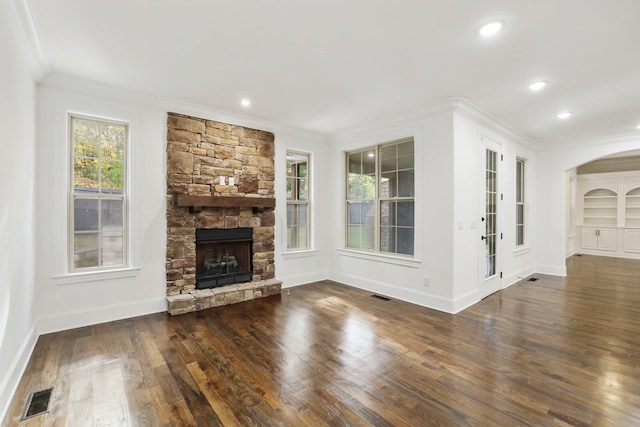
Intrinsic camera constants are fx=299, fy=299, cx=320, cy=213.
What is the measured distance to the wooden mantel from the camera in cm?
399

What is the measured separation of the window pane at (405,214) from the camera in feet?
15.2

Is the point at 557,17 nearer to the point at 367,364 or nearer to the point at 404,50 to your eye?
the point at 404,50

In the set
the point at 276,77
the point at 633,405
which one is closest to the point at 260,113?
the point at 276,77

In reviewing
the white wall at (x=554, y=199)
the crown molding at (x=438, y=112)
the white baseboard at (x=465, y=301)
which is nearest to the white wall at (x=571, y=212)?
the white wall at (x=554, y=199)

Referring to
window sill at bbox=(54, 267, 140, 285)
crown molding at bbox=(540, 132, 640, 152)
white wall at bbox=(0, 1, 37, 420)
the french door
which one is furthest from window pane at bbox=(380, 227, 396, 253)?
white wall at bbox=(0, 1, 37, 420)

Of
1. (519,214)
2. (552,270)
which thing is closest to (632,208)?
(552,270)

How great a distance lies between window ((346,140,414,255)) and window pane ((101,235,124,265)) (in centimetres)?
361

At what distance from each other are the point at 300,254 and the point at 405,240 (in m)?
1.89

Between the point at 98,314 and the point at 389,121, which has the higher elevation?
the point at 389,121

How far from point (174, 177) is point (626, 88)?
5.58 meters

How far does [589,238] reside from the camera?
8922mm

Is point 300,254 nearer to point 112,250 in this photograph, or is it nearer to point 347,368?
point 112,250

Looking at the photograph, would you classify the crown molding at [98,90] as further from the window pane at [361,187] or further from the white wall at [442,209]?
the window pane at [361,187]

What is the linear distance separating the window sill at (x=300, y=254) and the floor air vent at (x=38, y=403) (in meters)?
3.39
